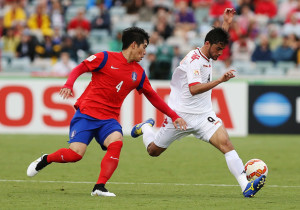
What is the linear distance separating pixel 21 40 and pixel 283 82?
827 cm

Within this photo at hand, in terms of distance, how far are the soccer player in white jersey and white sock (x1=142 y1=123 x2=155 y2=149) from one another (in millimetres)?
138

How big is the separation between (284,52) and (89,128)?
13.1 meters

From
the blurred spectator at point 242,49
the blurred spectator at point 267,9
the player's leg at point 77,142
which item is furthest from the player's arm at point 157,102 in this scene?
the blurred spectator at point 267,9

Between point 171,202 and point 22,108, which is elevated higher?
point 171,202

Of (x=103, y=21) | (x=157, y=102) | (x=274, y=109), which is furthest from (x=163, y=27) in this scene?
(x=157, y=102)

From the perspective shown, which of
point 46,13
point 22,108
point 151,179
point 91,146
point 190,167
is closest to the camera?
point 151,179

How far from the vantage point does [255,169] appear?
9.91 meters

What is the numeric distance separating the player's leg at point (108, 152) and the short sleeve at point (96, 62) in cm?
71

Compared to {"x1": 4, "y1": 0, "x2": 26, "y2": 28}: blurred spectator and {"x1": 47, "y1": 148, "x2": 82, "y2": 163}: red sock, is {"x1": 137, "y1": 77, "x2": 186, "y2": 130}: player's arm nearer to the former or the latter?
{"x1": 47, "y1": 148, "x2": 82, "y2": 163}: red sock

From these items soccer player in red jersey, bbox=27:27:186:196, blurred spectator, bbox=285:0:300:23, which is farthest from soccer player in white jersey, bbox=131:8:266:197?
blurred spectator, bbox=285:0:300:23

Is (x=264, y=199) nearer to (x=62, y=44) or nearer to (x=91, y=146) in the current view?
(x=91, y=146)

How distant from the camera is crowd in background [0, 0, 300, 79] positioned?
2147 centimetres

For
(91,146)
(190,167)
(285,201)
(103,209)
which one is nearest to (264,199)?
(285,201)

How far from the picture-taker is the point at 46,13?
80.8 ft
